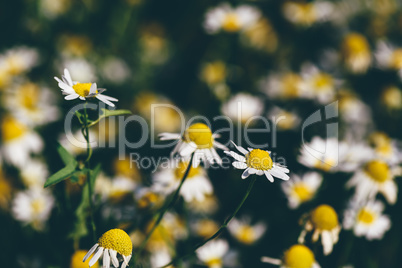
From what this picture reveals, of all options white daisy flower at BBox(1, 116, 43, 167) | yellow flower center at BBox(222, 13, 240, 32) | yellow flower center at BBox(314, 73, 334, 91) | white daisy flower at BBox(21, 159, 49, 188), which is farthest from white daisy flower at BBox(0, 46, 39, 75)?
yellow flower center at BBox(314, 73, 334, 91)

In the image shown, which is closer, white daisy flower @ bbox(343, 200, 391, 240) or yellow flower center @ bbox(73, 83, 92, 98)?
yellow flower center @ bbox(73, 83, 92, 98)

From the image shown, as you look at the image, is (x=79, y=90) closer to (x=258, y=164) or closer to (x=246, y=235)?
(x=258, y=164)

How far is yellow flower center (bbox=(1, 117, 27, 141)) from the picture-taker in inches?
76.4

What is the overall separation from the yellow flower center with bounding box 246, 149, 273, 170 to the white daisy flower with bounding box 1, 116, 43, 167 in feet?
4.33

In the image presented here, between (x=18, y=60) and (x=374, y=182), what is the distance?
6.63ft

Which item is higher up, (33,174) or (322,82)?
(322,82)

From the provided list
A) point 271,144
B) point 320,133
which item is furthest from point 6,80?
point 320,133

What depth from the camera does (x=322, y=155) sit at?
162cm

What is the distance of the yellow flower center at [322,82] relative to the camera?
2.26m

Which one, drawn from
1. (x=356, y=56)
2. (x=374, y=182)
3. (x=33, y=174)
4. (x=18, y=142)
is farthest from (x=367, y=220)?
(x=18, y=142)

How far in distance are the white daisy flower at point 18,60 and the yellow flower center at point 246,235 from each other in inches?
62.2

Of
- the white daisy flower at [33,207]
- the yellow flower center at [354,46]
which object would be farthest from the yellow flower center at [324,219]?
the yellow flower center at [354,46]

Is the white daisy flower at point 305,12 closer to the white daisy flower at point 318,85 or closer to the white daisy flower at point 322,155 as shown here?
the white daisy flower at point 318,85

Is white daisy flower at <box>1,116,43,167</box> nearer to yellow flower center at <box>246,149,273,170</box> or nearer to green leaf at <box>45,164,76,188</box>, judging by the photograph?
green leaf at <box>45,164,76,188</box>
